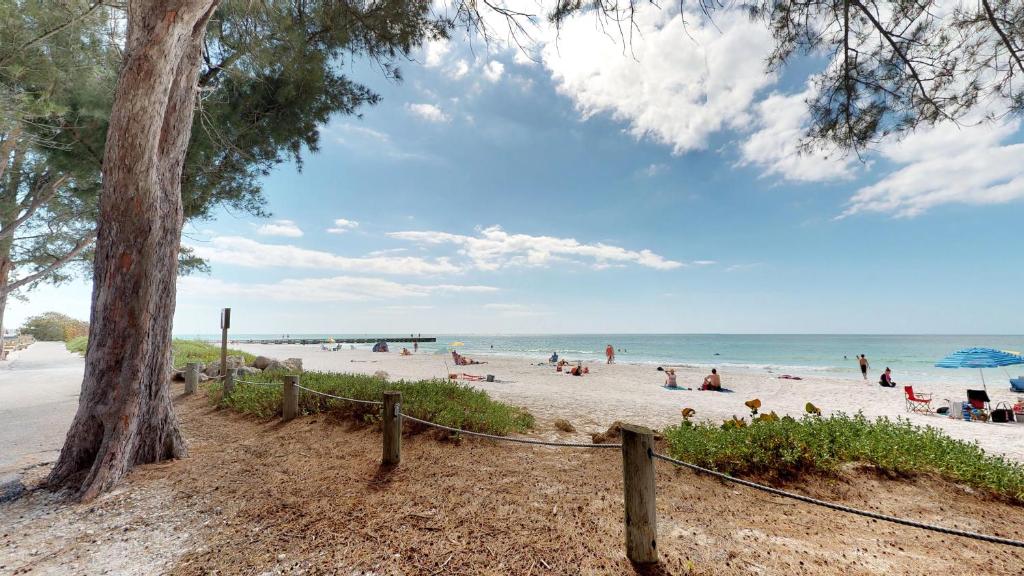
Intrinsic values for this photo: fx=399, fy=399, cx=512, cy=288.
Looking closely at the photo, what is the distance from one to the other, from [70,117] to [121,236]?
5606 mm

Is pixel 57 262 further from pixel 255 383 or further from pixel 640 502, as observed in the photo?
pixel 640 502

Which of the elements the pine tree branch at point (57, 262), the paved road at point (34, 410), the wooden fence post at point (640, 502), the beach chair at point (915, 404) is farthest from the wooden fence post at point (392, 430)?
the beach chair at point (915, 404)

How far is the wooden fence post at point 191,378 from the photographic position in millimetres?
9883

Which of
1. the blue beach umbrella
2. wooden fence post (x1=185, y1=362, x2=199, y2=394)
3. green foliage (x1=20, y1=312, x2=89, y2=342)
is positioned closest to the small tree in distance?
wooden fence post (x1=185, y1=362, x2=199, y2=394)

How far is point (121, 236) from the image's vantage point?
4473mm

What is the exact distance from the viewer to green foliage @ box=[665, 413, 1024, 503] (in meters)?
4.32

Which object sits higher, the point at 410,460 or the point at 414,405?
the point at 414,405

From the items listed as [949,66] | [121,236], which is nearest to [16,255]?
[121,236]

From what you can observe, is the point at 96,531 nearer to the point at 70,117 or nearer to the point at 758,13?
the point at 70,117

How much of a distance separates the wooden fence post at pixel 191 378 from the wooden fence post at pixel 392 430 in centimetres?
810

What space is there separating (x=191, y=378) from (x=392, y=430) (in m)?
8.38

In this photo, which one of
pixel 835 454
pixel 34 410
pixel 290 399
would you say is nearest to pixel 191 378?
pixel 34 410

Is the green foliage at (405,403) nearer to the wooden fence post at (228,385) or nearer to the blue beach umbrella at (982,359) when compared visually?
the wooden fence post at (228,385)

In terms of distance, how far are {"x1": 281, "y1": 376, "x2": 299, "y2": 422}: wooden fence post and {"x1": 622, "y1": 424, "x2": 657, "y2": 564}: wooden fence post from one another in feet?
→ 20.0
